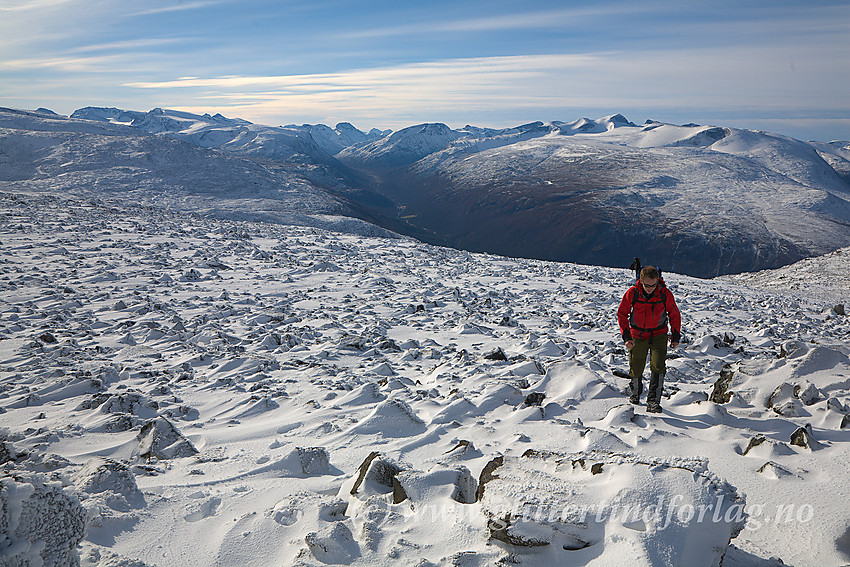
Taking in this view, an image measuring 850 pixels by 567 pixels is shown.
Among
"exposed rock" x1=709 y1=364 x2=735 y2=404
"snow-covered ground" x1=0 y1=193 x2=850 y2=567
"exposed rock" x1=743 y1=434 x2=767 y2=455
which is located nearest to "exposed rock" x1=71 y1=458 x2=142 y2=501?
"snow-covered ground" x1=0 y1=193 x2=850 y2=567

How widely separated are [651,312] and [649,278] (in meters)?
0.51

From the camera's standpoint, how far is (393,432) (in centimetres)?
646

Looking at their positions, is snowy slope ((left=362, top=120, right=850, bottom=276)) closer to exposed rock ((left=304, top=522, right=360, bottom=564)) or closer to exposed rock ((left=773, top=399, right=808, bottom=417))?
exposed rock ((left=773, top=399, right=808, bottom=417))

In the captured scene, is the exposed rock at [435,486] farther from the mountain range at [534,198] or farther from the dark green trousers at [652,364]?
the mountain range at [534,198]

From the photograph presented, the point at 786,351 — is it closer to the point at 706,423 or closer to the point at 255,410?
the point at 706,423

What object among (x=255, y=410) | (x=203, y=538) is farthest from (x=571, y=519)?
(x=255, y=410)

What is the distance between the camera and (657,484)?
12.6 feet

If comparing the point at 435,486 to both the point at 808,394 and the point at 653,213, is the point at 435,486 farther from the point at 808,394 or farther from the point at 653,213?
the point at 653,213

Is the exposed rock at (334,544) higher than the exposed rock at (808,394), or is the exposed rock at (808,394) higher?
the exposed rock at (334,544)

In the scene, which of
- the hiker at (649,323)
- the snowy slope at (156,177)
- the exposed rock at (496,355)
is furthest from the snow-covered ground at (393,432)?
the snowy slope at (156,177)

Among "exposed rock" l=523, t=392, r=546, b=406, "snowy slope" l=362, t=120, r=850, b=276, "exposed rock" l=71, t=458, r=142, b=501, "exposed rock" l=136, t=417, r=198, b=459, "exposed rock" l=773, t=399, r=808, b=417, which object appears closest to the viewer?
"exposed rock" l=71, t=458, r=142, b=501

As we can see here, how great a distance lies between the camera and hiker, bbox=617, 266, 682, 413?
7422 mm

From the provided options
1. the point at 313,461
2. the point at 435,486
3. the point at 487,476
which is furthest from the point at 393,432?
the point at 487,476

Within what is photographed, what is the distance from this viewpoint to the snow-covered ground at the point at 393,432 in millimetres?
3658
